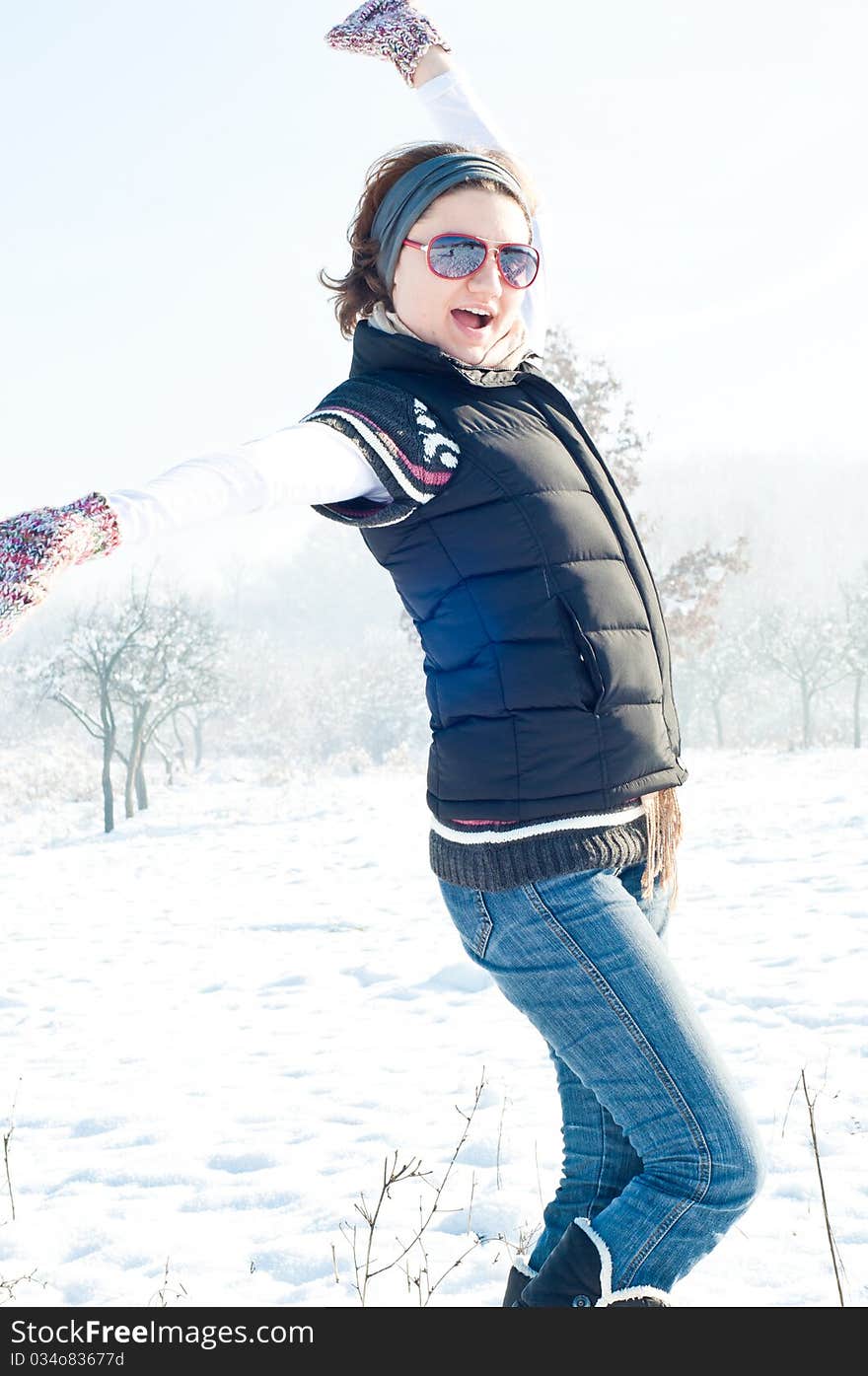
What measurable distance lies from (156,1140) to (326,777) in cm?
2747

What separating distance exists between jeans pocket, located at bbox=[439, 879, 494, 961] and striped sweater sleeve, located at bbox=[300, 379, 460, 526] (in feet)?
2.28

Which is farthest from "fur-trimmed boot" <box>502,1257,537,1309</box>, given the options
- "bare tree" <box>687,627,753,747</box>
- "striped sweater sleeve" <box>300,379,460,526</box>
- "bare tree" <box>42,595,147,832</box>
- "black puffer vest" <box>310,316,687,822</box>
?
"bare tree" <box>687,627,753,747</box>

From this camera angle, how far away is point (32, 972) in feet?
27.0

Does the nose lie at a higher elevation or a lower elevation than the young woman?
higher

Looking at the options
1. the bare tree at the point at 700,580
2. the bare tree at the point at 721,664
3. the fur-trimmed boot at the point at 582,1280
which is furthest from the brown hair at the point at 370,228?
the bare tree at the point at 721,664

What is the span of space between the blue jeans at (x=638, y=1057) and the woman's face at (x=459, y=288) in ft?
3.51

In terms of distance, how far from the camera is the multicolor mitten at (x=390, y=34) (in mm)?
2777

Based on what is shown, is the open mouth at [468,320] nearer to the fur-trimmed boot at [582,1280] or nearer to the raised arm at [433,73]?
the raised arm at [433,73]

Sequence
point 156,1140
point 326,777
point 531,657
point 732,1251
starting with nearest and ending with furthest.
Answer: point 531,657 < point 732,1251 < point 156,1140 < point 326,777

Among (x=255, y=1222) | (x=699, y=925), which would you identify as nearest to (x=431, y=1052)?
(x=255, y=1222)

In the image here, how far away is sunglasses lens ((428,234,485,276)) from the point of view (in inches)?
76.5

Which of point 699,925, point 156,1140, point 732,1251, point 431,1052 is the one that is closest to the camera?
point 732,1251

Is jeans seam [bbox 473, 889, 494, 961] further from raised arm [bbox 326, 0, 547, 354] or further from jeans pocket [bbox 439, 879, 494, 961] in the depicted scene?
raised arm [bbox 326, 0, 547, 354]
